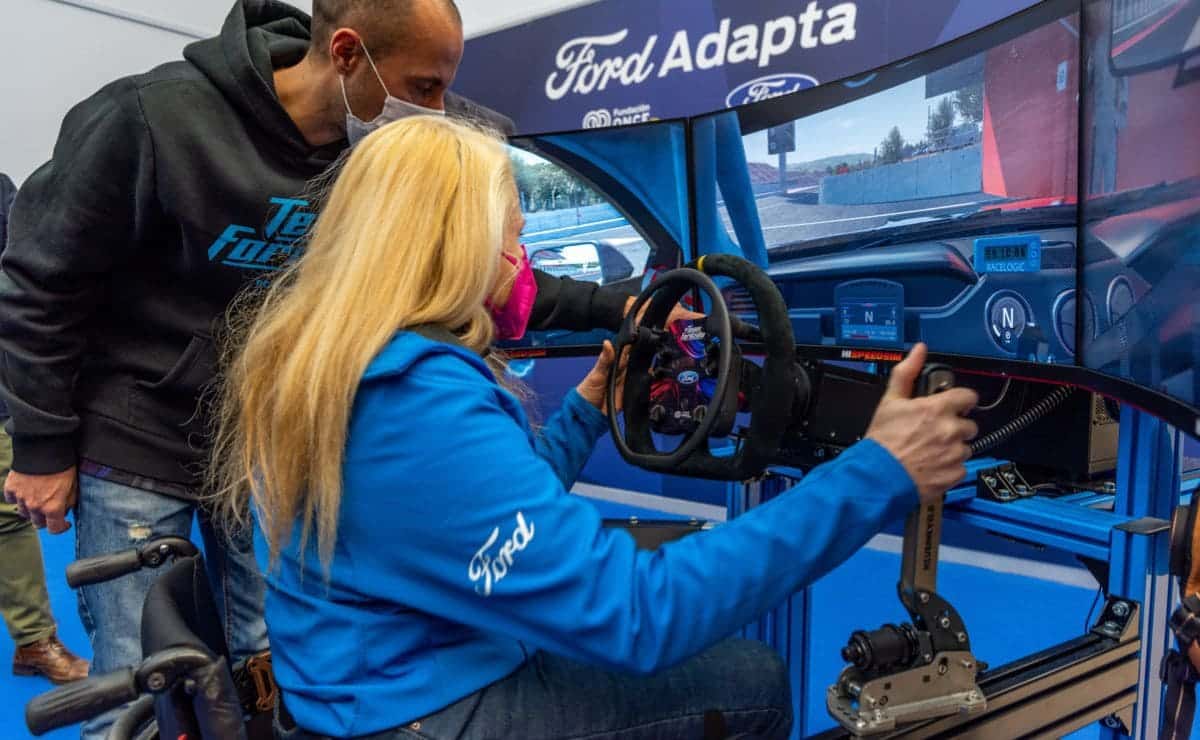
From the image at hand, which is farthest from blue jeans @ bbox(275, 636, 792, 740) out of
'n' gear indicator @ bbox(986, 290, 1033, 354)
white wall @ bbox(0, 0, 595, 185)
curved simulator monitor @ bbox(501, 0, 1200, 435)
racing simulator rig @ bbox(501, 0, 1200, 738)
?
white wall @ bbox(0, 0, 595, 185)

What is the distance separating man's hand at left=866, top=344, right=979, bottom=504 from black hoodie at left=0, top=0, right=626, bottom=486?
113 cm

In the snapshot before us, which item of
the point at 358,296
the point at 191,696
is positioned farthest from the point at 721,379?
the point at 191,696

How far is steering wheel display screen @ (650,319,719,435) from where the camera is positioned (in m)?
1.25

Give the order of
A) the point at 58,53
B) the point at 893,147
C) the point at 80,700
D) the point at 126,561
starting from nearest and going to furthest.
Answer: the point at 80,700
the point at 126,561
the point at 893,147
the point at 58,53

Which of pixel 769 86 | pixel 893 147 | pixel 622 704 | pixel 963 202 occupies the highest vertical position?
pixel 769 86

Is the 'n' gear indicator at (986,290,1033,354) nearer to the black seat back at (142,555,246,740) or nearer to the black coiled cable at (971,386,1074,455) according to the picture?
the black coiled cable at (971,386,1074,455)

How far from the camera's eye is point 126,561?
1.20 meters

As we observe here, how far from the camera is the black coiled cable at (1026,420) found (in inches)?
63.8

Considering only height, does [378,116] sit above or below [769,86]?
below

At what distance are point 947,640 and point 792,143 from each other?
1.47m

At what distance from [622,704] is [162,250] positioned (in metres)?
1.12

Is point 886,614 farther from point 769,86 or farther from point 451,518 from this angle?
point 451,518

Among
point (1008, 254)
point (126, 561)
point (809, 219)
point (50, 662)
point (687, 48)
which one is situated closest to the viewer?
point (126, 561)

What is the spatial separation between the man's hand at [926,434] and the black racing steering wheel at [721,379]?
132 millimetres
